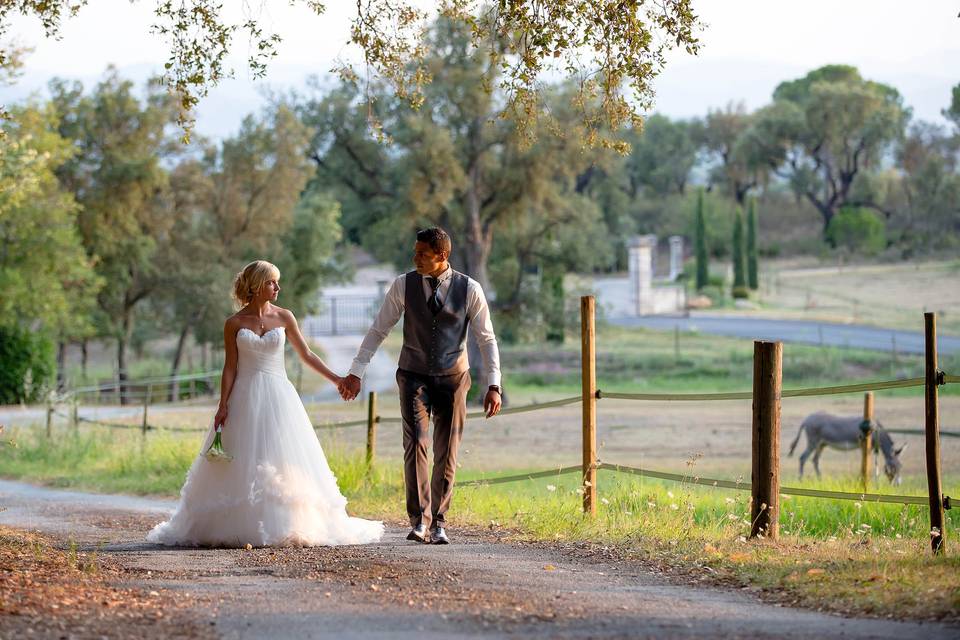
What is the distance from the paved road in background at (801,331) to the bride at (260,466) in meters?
34.0

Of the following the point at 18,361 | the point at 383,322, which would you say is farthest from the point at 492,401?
the point at 18,361

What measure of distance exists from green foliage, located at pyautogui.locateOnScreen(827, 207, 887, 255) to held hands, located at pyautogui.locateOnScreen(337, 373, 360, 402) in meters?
68.5

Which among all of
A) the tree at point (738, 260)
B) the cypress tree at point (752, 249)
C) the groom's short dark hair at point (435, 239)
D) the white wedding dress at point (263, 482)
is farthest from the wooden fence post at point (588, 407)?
the cypress tree at point (752, 249)

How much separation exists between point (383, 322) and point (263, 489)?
1.28m

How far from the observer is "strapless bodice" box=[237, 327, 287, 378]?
8.19 metres

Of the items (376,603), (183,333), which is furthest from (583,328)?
(183,333)

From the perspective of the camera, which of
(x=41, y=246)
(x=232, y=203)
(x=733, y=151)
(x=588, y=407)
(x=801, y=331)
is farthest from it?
(x=733, y=151)

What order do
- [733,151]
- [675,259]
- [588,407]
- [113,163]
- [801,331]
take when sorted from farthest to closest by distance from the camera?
[733,151], [675,259], [801,331], [113,163], [588,407]

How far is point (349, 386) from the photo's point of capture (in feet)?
26.7

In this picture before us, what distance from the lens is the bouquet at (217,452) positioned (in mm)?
8016

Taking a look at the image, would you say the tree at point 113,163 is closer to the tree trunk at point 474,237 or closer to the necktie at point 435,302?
the tree trunk at point 474,237

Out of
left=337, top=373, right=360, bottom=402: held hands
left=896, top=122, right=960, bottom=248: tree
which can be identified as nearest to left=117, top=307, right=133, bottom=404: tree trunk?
left=337, top=373, right=360, bottom=402: held hands

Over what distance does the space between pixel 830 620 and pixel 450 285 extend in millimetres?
3153

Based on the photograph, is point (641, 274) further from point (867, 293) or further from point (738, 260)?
point (867, 293)
